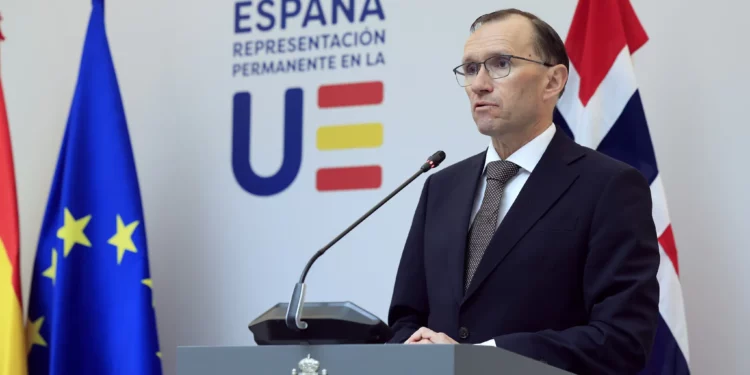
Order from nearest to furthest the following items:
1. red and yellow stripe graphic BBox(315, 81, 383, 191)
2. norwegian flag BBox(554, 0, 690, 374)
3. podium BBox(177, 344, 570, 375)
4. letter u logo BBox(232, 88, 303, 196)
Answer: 1. podium BBox(177, 344, 570, 375)
2. norwegian flag BBox(554, 0, 690, 374)
3. red and yellow stripe graphic BBox(315, 81, 383, 191)
4. letter u logo BBox(232, 88, 303, 196)

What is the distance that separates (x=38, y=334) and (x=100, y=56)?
114 centimetres

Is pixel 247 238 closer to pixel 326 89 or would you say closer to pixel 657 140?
pixel 326 89

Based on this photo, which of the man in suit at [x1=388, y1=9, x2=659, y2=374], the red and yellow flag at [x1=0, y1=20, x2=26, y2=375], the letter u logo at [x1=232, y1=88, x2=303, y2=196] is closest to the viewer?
the man in suit at [x1=388, y1=9, x2=659, y2=374]

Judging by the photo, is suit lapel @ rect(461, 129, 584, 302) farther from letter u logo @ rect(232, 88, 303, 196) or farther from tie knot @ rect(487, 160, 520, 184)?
letter u logo @ rect(232, 88, 303, 196)

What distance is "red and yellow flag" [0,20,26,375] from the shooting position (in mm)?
4203

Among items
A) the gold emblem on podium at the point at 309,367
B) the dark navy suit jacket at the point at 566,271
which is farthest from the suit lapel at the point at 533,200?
the gold emblem on podium at the point at 309,367

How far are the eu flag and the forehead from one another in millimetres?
1985

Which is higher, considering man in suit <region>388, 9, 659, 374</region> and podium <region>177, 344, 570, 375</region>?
man in suit <region>388, 9, 659, 374</region>

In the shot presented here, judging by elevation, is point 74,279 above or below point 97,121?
below

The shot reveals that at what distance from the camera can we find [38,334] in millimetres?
4340

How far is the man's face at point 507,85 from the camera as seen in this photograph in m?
2.76

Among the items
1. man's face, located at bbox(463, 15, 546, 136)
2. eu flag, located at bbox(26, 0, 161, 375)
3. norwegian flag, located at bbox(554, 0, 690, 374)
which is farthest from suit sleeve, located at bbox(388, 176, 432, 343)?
eu flag, located at bbox(26, 0, 161, 375)

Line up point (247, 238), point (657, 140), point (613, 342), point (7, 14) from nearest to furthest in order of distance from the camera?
point (613, 342)
point (657, 140)
point (247, 238)
point (7, 14)

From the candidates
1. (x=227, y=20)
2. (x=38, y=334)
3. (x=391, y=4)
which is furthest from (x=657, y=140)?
(x=38, y=334)
